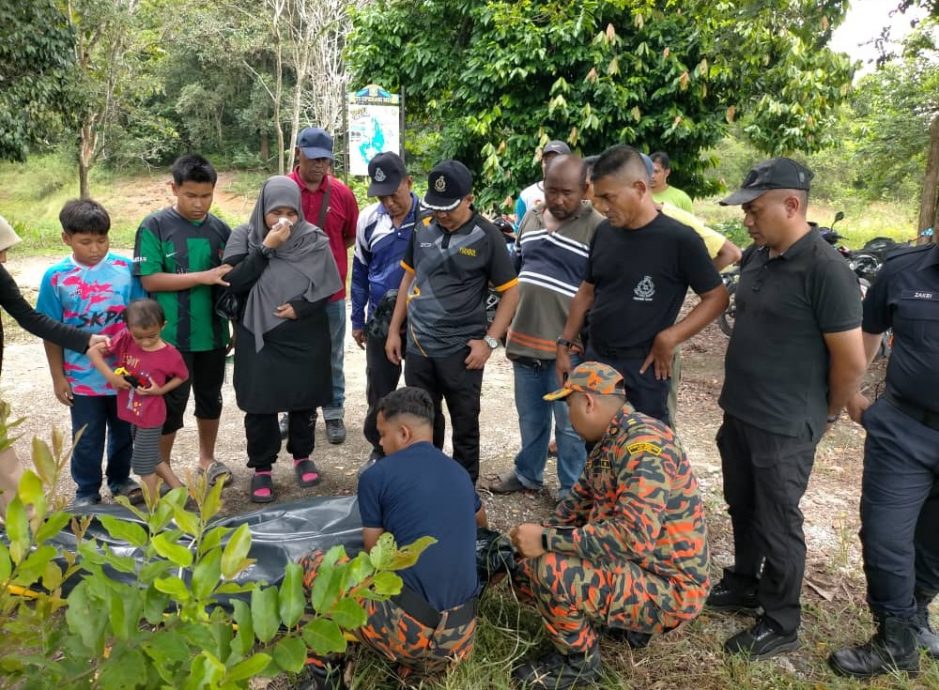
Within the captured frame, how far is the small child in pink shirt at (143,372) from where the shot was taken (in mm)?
3284

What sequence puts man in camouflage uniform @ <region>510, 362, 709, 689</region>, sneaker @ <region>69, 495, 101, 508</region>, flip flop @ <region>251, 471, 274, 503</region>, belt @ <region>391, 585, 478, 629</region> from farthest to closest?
flip flop @ <region>251, 471, 274, 503</region> → sneaker @ <region>69, 495, 101, 508</region> → man in camouflage uniform @ <region>510, 362, 709, 689</region> → belt @ <region>391, 585, 478, 629</region>

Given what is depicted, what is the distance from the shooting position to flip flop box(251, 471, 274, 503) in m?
3.77

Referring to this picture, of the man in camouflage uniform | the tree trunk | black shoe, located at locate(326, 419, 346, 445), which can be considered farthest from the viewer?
the tree trunk

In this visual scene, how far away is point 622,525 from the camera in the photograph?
2389 millimetres

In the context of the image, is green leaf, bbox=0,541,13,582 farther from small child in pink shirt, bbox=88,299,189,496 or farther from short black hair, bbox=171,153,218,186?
short black hair, bbox=171,153,218,186

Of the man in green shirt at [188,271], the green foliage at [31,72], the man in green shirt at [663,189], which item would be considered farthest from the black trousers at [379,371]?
the green foliage at [31,72]

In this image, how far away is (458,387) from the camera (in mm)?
3621

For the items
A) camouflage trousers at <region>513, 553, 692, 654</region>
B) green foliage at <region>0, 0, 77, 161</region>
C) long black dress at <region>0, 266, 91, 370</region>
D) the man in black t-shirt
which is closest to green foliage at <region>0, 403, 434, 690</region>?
camouflage trousers at <region>513, 553, 692, 654</region>

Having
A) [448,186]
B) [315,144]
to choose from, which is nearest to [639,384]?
[448,186]

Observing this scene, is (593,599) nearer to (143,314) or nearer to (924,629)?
(924,629)

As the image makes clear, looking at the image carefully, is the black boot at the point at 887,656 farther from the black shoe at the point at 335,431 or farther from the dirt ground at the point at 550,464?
the black shoe at the point at 335,431

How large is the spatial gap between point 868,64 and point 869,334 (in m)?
3.20

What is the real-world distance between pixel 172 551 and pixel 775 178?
227 cm

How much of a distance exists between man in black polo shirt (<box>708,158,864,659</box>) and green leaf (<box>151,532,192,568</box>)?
7.05 ft
